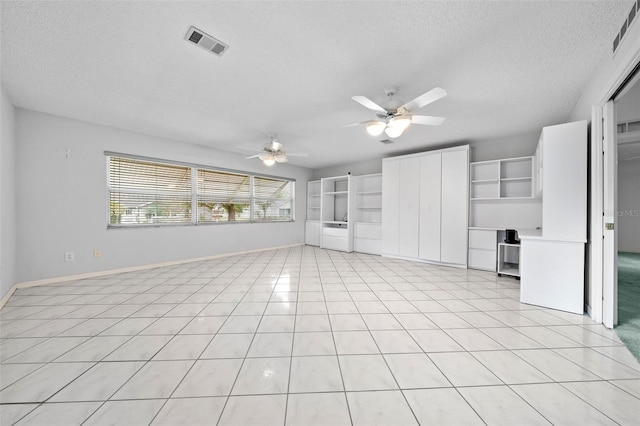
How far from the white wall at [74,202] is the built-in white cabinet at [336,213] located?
367cm

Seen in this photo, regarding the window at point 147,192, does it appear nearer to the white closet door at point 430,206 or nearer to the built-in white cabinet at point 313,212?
the built-in white cabinet at point 313,212

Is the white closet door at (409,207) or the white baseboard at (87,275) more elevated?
the white closet door at (409,207)

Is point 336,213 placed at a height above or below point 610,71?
below

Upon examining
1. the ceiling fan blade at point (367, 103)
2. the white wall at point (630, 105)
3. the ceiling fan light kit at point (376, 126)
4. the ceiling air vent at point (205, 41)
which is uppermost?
the white wall at point (630, 105)

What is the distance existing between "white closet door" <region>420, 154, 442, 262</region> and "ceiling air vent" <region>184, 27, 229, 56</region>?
4.44 metres

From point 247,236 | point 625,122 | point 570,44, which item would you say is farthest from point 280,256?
point 625,122

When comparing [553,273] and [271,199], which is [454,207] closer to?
[553,273]

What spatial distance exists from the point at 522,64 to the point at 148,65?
3.79 metres

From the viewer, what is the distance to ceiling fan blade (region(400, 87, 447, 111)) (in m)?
2.16

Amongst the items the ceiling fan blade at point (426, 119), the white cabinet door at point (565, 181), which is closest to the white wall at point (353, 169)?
the ceiling fan blade at point (426, 119)

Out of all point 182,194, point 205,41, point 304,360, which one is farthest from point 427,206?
point 182,194

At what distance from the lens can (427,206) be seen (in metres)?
5.12

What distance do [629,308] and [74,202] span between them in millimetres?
7732

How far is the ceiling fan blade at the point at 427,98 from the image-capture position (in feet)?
7.08
